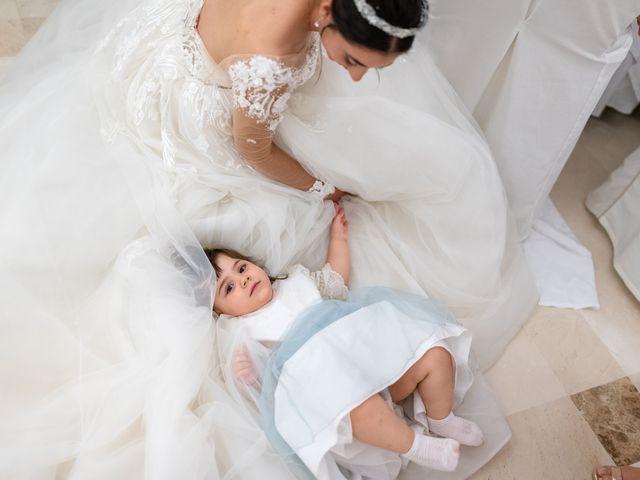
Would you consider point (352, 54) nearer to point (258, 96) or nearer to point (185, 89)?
point (258, 96)

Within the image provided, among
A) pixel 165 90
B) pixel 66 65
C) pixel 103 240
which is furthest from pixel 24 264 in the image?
pixel 66 65

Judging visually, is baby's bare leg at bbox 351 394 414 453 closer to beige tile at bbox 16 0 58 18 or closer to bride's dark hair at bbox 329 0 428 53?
bride's dark hair at bbox 329 0 428 53

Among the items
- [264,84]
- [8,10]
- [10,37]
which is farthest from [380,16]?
[8,10]

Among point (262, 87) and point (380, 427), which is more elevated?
point (262, 87)

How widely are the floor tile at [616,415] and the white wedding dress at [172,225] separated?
237 mm

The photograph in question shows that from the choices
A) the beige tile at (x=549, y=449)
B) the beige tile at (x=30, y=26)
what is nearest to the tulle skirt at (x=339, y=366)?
the beige tile at (x=549, y=449)

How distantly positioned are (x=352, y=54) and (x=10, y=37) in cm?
148

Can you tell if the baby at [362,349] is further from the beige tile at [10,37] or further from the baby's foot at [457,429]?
Answer: the beige tile at [10,37]

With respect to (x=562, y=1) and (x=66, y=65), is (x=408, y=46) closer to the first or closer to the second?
(x=562, y=1)

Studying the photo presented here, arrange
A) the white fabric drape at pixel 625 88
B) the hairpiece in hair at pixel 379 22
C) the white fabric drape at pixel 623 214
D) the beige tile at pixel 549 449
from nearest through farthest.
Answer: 1. the hairpiece in hair at pixel 379 22
2. the beige tile at pixel 549 449
3. the white fabric drape at pixel 623 214
4. the white fabric drape at pixel 625 88

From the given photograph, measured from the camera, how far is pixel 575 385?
51.5 inches

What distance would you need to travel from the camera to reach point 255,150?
111cm

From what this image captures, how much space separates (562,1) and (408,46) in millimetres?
435

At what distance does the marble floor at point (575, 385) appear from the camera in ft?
3.92
